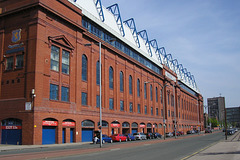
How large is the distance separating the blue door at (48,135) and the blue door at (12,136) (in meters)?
2.86

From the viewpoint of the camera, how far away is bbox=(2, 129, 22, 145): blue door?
3225cm

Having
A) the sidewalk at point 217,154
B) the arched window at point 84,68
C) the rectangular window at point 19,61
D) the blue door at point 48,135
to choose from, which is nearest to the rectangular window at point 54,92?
the blue door at point 48,135

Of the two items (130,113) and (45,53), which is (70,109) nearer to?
(45,53)

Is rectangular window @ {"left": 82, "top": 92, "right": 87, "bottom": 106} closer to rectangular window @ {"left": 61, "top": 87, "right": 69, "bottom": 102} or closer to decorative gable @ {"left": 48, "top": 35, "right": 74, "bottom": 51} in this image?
rectangular window @ {"left": 61, "top": 87, "right": 69, "bottom": 102}

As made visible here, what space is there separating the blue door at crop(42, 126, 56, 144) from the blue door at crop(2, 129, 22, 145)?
2862mm

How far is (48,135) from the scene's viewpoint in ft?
111

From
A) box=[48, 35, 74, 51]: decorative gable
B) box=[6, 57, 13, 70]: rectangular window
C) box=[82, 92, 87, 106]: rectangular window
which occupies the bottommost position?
box=[82, 92, 87, 106]: rectangular window

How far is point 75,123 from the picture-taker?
127 feet

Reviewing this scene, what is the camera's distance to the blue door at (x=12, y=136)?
32.2 metres

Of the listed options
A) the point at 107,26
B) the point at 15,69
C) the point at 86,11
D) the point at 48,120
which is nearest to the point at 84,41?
the point at 86,11

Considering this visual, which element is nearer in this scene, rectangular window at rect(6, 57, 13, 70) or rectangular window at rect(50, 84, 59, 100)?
rectangular window at rect(50, 84, 59, 100)

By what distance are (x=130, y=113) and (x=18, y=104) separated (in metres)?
29.9

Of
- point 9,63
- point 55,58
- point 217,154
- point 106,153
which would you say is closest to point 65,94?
point 55,58

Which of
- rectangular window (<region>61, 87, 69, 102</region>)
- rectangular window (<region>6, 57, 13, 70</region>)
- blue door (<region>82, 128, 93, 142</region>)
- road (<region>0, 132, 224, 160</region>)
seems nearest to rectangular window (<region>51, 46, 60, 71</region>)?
rectangular window (<region>61, 87, 69, 102</region>)
